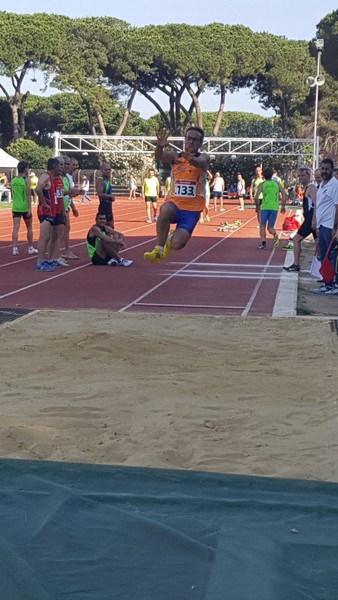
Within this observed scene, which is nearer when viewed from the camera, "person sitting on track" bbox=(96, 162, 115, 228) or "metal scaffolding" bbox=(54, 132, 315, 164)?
"person sitting on track" bbox=(96, 162, 115, 228)

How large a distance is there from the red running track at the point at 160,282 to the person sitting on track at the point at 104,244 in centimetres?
19

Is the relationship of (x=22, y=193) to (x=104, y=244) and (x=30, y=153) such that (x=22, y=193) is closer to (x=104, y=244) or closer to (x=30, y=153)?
(x=104, y=244)

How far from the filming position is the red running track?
1020cm

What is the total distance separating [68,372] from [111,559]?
10.5ft

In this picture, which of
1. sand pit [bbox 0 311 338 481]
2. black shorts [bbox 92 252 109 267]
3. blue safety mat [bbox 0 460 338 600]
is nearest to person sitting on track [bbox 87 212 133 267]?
black shorts [bbox 92 252 109 267]

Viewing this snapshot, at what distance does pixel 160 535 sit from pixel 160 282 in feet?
28.6

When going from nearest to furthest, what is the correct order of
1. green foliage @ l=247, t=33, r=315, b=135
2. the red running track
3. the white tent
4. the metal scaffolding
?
1. the red running track
2. the white tent
3. the metal scaffolding
4. green foliage @ l=247, t=33, r=315, b=135

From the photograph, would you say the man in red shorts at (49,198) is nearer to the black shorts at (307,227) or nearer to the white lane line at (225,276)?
the white lane line at (225,276)

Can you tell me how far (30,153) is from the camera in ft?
181

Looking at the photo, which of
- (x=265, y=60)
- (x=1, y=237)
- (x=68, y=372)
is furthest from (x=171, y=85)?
(x=68, y=372)

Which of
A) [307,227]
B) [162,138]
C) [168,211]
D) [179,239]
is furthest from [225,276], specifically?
[162,138]

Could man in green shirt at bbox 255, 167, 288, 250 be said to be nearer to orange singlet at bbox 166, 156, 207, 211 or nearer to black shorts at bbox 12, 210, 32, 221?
black shorts at bbox 12, 210, 32, 221

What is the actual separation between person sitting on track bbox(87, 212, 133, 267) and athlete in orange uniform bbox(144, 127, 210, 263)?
497 centimetres

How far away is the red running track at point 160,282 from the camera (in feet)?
33.5
